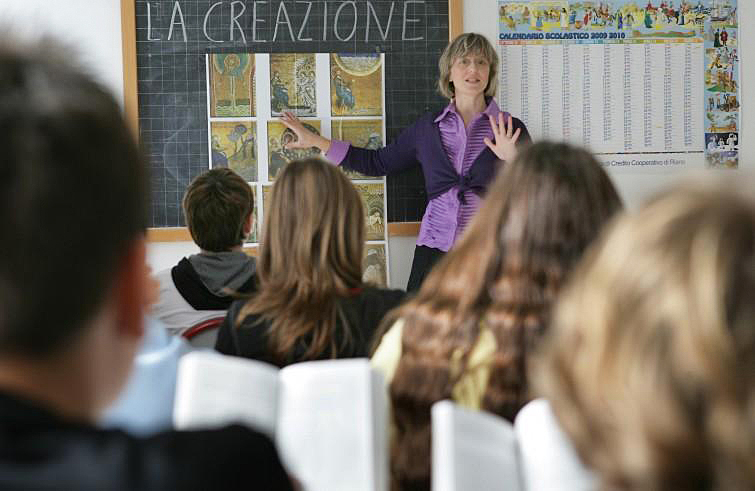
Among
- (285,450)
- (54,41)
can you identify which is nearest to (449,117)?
(285,450)

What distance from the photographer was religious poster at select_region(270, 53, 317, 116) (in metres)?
4.02

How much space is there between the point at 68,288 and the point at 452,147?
3375 millimetres

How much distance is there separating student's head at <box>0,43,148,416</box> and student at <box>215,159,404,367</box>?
4.36 ft

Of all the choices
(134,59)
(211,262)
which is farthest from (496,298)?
(134,59)

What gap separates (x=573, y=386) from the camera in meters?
0.69

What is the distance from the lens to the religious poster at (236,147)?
402 centimetres

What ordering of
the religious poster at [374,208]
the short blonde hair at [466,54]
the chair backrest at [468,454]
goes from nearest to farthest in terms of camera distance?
the chair backrest at [468,454] < the short blonde hair at [466,54] < the religious poster at [374,208]

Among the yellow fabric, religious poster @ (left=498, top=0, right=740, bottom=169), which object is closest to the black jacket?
the yellow fabric

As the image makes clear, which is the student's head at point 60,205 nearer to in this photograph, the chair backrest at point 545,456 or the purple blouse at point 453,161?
the chair backrest at point 545,456

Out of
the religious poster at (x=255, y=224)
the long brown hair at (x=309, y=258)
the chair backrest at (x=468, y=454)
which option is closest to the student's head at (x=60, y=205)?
the chair backrest at (x=468, y=454)

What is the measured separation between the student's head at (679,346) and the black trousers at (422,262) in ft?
10.7

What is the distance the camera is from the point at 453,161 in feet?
13.0

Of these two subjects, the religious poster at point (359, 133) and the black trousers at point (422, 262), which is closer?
the black trousers at point (422, 262)

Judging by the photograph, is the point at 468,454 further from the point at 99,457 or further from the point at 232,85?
the point at 232,85
